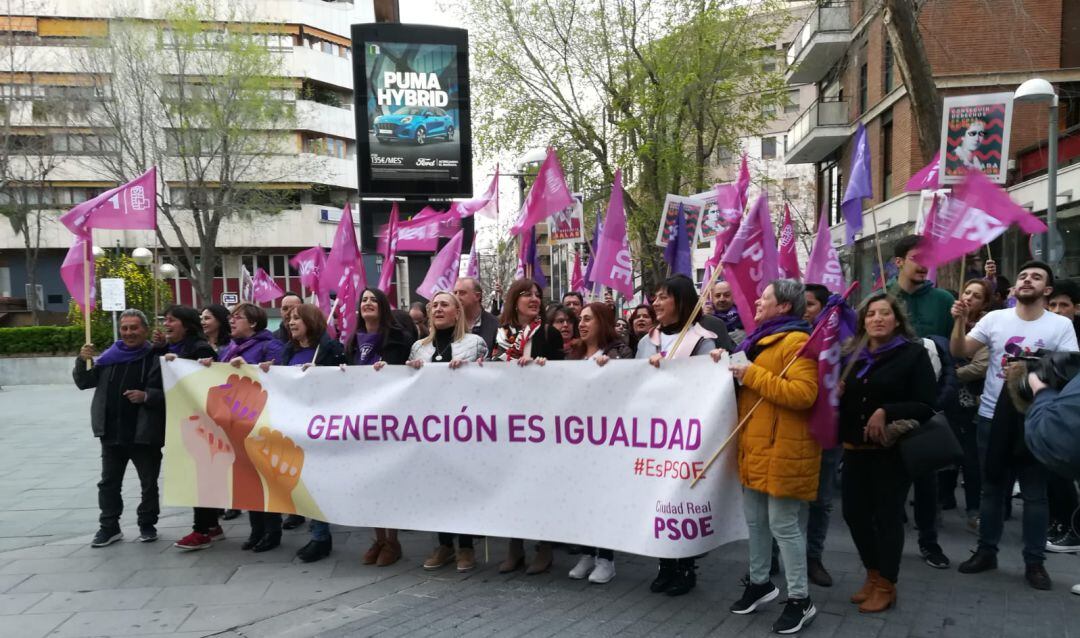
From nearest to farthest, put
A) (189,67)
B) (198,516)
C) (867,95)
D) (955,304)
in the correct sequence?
(955,304) → (198,516) → (867,95) → (189,67)

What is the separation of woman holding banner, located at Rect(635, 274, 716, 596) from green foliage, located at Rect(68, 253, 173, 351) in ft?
65.0

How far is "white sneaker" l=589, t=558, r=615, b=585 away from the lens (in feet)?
16.4

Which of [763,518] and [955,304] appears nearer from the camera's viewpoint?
[763,518]

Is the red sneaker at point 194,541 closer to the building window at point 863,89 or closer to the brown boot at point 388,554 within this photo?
the brown boot at point 388,554

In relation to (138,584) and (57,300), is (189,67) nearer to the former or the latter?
(57,300)

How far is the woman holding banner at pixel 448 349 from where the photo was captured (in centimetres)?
542

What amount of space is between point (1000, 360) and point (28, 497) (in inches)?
351

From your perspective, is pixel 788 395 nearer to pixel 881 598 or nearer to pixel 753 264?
pixel 881 598

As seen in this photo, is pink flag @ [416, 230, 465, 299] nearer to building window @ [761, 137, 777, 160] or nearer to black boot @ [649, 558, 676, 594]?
black boot @ [649, 558, 676, 594]

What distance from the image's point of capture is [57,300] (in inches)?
1807

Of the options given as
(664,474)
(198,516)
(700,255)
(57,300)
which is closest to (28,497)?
(198,516)

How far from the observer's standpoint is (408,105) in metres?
14.1

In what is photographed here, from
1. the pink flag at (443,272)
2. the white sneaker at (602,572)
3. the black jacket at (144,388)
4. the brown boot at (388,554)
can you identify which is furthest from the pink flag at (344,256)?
the white sneaker at (602,572)

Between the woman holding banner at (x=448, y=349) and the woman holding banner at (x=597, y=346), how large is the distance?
2.46 ft
